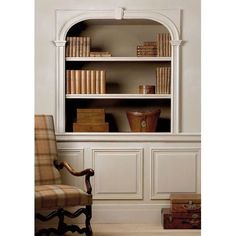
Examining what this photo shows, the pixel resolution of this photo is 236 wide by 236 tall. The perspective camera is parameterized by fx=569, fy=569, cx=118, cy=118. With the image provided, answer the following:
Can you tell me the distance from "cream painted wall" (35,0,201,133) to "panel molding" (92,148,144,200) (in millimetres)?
543

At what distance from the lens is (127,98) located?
5.34 meters

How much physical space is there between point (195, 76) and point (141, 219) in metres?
1.43

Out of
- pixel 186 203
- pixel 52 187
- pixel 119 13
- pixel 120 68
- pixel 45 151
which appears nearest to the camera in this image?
pixel 52 187

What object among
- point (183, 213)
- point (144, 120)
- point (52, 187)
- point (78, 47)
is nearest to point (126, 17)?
point (78, 47)

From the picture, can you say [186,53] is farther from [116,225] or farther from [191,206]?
[116,225]

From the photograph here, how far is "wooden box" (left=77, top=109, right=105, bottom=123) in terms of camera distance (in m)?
5.27

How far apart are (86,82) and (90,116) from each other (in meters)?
0.32

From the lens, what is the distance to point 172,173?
17.5ft

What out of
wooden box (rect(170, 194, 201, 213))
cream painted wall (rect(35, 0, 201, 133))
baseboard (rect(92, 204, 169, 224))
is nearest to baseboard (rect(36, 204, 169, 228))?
baseboard (rect(92, 204, 169, 224))

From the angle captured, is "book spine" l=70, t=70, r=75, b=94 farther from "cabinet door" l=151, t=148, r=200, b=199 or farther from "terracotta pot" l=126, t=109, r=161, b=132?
"cabinet door" l=151, t=148, r=200, b=199

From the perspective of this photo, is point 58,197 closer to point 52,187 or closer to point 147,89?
point 52,187

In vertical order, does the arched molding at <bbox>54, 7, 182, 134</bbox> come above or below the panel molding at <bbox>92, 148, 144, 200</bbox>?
above
